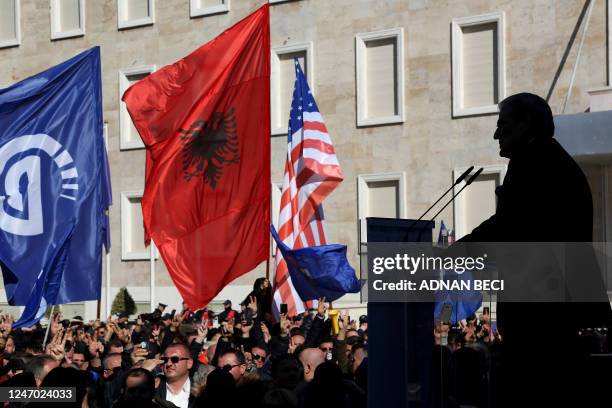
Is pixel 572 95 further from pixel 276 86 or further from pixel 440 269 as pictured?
pixel 440 269

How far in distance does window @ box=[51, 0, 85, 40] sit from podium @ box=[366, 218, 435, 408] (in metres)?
30.5

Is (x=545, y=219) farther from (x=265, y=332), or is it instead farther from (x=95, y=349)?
(x=95, y=349)

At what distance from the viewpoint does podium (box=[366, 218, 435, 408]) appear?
12.8 feet

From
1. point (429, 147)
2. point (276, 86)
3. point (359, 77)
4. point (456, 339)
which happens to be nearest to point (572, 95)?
point (429, 147)

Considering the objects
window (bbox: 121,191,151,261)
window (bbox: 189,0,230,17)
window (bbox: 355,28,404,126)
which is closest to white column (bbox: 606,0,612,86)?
window (bbox: 355,28,404,126)

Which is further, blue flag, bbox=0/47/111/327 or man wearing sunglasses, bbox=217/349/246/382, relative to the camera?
blue flag, bbox=0/47/111/327

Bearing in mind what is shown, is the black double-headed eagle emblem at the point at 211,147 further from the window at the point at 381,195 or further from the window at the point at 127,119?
the window at the point at 127,119

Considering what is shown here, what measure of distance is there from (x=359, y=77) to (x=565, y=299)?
24813 mm

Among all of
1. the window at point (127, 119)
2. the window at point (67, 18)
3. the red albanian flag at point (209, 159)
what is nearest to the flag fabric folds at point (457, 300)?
the red albanian flag at point (209, 159)

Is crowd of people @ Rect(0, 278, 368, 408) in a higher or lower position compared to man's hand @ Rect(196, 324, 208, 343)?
higher

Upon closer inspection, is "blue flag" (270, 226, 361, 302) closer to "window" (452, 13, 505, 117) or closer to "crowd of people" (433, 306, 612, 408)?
"crowd of people" (433, 306, 612, 408)

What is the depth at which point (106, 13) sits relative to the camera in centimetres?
3275

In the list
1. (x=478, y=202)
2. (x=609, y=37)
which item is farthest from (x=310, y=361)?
(x=609, y=37)

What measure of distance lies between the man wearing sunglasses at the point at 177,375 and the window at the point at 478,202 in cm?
1701
